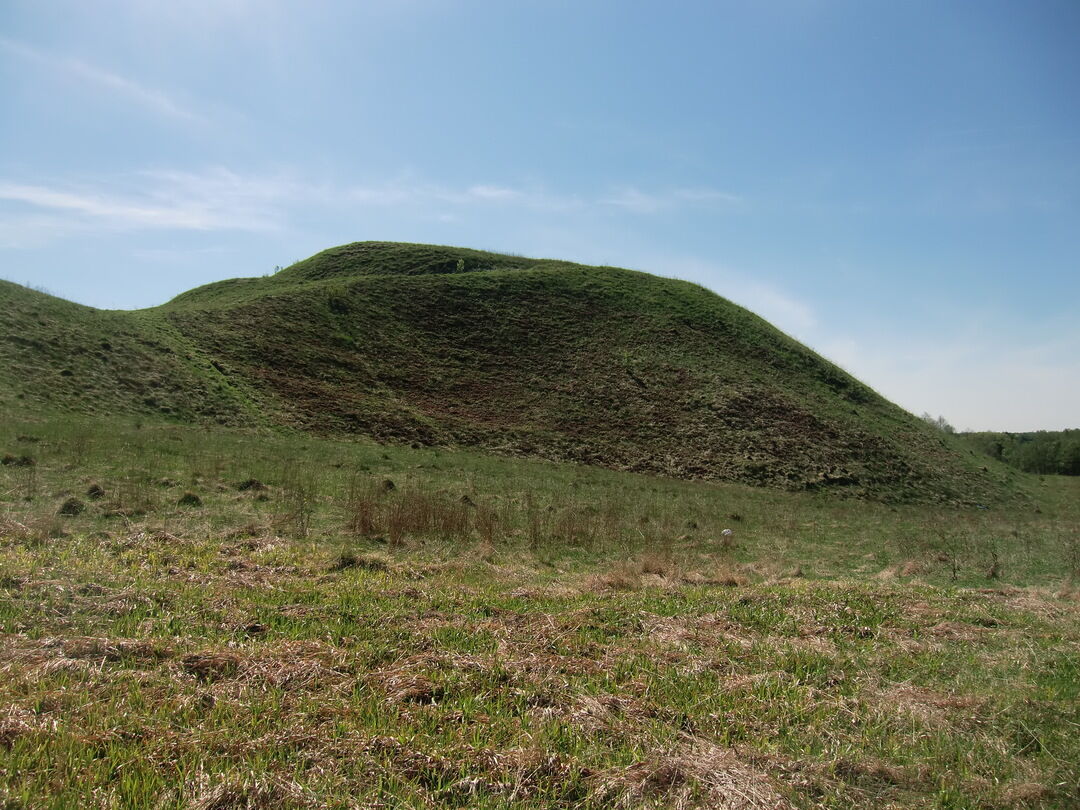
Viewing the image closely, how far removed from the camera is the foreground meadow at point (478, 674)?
12.5 feet

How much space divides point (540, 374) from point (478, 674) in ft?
134

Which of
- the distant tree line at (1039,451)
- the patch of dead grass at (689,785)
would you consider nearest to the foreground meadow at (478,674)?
the patch of dead grass at (689,785)

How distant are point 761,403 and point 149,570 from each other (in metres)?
43.3

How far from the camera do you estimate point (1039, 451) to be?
73.2 metres

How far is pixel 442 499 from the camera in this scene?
1702 cm

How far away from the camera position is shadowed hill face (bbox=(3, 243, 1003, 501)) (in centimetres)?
3547

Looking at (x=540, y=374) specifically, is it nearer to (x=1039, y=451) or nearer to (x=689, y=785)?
(x=689, y=785)

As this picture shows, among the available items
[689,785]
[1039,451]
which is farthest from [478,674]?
[1039,451]

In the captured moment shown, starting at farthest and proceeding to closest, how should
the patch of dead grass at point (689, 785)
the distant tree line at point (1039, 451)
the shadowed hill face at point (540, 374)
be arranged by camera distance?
the distant tree line at point (1039, 451) < the shadowed hill face at point (540, 374) < the patch of dead grass at point (689, 785)

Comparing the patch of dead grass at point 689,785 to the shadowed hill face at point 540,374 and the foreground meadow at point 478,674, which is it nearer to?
the foreground meadow at point 478,674

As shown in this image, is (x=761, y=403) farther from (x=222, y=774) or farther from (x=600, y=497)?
(x=222, y=774)

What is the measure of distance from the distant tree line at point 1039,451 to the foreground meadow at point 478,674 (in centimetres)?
7019

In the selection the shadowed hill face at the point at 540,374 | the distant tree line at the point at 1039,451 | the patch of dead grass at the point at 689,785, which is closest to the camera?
the patch of dead grass at the point at 689,785

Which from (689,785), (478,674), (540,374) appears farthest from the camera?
(540,374)
